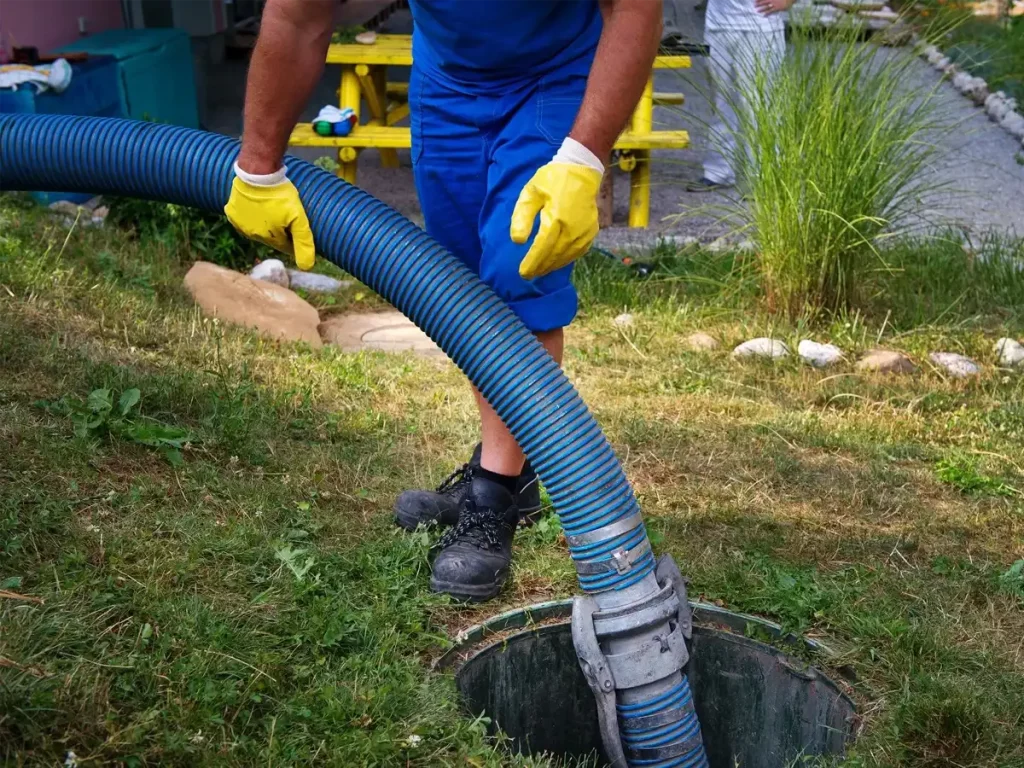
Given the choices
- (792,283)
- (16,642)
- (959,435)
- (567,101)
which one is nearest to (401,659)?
(16,642)

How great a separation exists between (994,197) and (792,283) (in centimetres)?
265

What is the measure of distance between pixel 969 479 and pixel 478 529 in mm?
1480

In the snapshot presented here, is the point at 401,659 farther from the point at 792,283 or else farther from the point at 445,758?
the point at 792,283

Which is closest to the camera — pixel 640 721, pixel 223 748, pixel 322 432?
pixel 223 748

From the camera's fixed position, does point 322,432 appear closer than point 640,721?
No

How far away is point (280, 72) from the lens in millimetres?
2322

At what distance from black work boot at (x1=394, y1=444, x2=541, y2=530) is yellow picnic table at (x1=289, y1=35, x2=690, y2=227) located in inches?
117

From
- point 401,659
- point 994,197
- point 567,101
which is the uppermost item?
point 567,101

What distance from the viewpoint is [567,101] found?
2510 millimetres

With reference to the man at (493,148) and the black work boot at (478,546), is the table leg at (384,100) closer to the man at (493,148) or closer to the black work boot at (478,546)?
the man at (493,148)

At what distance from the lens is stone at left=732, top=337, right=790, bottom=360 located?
13.9 ft

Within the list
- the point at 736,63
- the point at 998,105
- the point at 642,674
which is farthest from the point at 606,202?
the point at 642,674

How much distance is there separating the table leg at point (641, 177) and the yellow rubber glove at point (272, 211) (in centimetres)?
374

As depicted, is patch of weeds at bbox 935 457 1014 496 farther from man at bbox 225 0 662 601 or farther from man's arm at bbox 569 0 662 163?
man's arm at bbox 569 0 662 163
